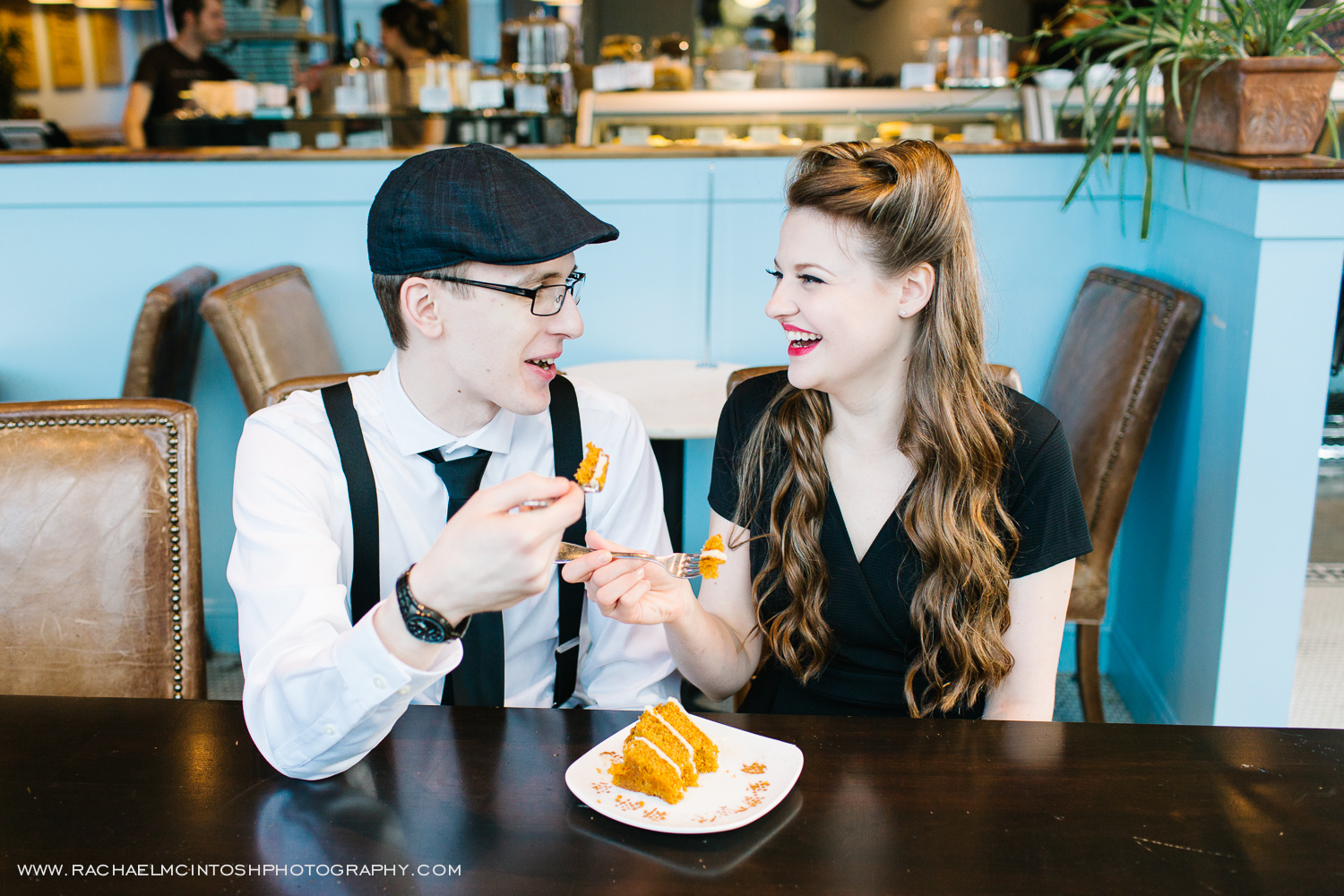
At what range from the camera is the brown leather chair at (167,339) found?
234cm

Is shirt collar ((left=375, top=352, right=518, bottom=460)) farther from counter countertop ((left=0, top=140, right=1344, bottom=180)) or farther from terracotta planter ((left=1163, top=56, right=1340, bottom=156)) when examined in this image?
terracotta planter ((left=1163, top=56, right=1340, bottom=156))

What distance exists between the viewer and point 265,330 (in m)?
2.40

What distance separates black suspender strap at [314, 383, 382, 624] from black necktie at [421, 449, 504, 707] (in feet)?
0.34

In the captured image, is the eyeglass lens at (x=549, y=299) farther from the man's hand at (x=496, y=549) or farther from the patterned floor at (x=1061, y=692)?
the patterned floor at (x=1061, y=692)

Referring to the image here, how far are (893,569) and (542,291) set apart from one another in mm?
607

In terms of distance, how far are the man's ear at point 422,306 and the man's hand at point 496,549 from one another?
1.49 feet

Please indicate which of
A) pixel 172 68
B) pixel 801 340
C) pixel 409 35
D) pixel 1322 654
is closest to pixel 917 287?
pixel 801 340

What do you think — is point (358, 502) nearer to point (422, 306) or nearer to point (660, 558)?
point (422, 306)

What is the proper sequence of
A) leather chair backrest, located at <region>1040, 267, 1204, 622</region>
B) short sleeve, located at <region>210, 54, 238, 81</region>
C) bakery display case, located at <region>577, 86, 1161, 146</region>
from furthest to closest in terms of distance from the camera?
short sleeve, located at <region>210, 54, 238, 81</region>
bakery display case, located at <region>577, 86, 1161, 146</region>
leather chair backrest, located at <region>1040, 267, 1204, 622</region>

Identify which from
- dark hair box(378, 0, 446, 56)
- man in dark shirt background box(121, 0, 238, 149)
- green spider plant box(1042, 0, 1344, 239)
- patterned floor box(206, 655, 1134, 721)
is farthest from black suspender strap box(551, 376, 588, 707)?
dark hair box(378, 0, 446, 56)

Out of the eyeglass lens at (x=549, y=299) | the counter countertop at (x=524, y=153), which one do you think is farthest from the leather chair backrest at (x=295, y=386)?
the counter countertop at (x=524, y=153)

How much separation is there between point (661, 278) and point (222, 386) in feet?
4.12

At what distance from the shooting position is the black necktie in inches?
53.9

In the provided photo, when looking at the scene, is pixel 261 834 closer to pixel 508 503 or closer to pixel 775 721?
pixel 508 503
